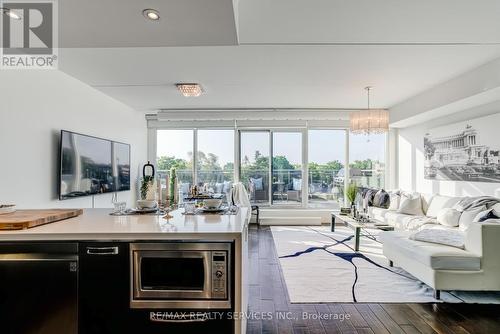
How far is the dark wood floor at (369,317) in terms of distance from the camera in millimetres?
2127

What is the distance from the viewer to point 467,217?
11.2 ft

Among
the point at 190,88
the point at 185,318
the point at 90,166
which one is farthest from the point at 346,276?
the point at 90,166

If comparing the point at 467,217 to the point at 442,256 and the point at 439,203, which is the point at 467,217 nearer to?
the point at 439,203

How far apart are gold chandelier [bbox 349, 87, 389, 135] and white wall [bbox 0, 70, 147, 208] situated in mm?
4434

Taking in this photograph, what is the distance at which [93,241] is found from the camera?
154cm

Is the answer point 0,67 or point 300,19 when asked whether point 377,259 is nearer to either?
point 300,19

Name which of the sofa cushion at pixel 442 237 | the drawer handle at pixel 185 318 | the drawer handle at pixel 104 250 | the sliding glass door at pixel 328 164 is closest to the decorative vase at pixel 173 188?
the drawer handle at pixel 104 250

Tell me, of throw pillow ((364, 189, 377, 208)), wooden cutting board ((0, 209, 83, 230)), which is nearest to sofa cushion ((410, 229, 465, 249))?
throw pillow ((364, 189, 377, 208))

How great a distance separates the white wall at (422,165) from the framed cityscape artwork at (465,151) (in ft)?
0.35

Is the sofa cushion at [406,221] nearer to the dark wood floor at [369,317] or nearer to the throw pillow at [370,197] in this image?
the throw pillow at [370,197]

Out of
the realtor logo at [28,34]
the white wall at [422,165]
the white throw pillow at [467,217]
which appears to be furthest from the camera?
the white wall at [422,165]

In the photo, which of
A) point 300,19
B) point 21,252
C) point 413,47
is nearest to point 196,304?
point 21,252

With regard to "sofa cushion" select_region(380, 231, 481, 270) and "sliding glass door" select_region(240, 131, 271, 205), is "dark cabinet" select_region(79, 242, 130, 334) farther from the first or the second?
"sliding glass door" select_region(240, 131, 271, 205)

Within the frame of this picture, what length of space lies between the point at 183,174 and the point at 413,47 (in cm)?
533
